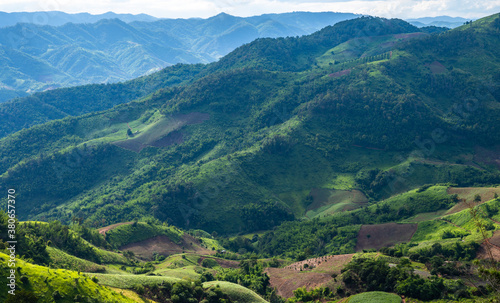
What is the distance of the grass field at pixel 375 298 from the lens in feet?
176

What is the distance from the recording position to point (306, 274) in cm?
7700

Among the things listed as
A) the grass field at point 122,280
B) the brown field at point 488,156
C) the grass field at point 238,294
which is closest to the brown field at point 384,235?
the grass field at point 238,294

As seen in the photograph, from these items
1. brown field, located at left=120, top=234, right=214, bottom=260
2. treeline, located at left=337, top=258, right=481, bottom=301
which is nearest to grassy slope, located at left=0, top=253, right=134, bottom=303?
treeline, located at left=337, top=258, right=481, bottom=301

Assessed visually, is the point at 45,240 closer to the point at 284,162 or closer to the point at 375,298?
the point at 375,298

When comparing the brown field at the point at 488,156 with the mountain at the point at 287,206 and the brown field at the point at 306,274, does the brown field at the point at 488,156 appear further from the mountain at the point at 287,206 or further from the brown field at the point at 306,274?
the brown field at the point at 306,274

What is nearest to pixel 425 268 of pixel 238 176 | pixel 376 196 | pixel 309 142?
pixel 376 196

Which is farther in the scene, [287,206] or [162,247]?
[287,206]

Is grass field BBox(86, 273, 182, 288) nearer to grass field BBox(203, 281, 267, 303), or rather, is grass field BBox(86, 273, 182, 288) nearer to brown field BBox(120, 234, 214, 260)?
grass field BBox(203, 281, 267, 303)

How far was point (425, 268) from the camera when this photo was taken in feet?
214

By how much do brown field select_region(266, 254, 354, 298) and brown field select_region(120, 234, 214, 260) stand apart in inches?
1435

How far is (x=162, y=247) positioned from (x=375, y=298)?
74.5 metres

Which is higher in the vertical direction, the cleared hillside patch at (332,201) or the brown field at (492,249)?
the brown field at (492,249)

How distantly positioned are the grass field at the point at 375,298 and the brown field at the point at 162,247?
216 feet

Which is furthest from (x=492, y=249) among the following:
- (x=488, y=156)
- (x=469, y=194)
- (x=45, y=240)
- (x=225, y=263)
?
(x=488, y=156)
